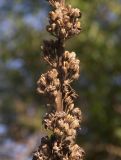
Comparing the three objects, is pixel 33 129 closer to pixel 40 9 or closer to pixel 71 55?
pixel 40 9

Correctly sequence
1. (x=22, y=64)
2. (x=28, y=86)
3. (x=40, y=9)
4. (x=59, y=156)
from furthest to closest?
1. (x=28, y=86)
2. (x=22, y=64)
3. (x=40, y=9)
4. (x=59, y=156)

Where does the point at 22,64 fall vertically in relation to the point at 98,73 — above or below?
above

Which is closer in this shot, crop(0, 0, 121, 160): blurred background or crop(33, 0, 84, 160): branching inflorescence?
crop(33, 0, 84, 160): branching inflorescence

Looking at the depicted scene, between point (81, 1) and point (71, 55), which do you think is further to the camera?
point (81, 1)

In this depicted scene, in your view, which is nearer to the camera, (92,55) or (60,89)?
(60,89)

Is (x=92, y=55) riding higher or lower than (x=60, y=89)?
higher

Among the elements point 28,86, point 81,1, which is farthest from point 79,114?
point 28,86

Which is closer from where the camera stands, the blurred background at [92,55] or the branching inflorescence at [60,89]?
the branching inflorescence at [60,89]

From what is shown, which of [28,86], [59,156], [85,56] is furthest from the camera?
[28,86]
